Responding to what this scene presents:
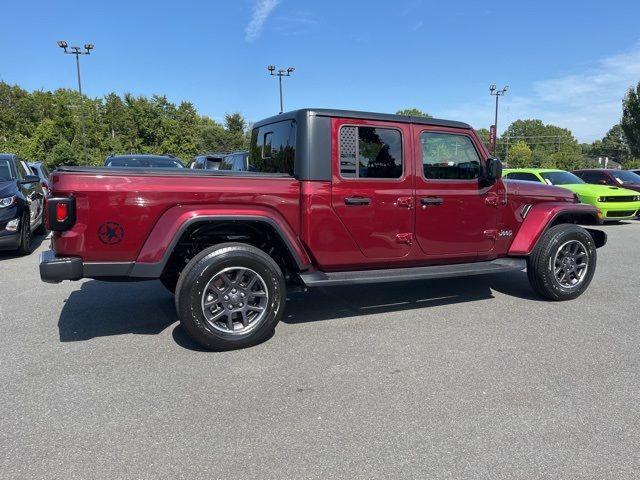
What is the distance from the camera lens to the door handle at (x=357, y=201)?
13.5ft

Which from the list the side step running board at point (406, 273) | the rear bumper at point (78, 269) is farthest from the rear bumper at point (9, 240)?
the side step running board at point (406, 273)

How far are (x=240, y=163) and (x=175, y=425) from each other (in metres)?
Result: 5.95

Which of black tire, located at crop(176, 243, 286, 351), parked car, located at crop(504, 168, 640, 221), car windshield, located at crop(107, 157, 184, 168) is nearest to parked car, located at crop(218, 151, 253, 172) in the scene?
car windshield, located at crop(107, 157, 184, 168)

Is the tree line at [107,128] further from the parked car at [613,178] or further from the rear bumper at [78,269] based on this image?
the rear bumper at [78,269]

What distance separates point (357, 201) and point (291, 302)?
1.63m

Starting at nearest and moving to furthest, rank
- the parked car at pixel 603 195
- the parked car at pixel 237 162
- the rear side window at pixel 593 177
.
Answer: the parked car at pixel 237 162
the parked car at pixel 603 195
the rear side window at pixel 593 177

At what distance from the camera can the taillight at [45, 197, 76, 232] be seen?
332 centimetres

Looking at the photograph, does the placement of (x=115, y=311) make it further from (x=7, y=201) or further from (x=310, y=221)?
(x=7, y=201)

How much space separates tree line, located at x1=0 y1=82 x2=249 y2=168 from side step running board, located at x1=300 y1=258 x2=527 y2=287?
1434 inches

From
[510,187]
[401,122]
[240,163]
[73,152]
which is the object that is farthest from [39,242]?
[73,152]

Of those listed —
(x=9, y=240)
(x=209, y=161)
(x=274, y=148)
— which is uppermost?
(x=209, y=161)

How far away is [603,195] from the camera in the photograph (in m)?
11.8

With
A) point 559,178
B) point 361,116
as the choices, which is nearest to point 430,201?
point 361,116

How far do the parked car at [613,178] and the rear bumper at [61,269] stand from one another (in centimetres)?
1424
